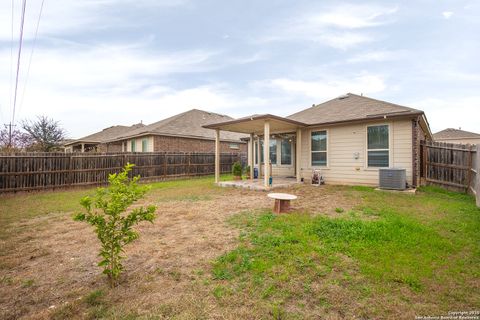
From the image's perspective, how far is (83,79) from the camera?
40.8ft

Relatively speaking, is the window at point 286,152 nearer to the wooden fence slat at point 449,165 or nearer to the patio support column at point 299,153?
the patio support column at point 299,153

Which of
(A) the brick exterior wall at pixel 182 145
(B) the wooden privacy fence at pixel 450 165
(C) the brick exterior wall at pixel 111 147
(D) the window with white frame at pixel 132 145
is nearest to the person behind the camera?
(B) the wooden privacy fence at pixel 450 165

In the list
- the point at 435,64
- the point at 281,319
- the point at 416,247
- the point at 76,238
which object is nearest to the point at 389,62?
the point at 435,64

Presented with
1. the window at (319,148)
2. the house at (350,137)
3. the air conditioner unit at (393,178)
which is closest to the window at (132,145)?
the house at (350,137)

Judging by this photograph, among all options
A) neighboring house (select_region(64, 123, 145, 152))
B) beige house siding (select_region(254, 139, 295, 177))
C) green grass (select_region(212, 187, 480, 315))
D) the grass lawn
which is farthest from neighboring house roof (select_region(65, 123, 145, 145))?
green grass (select_region(212, 187, 480, 315))

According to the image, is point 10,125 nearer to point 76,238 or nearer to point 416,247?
point 76,238

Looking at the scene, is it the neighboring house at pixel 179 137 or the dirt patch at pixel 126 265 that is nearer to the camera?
the dirt patch at pixel 126 265

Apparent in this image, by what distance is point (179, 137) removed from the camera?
16922 mm

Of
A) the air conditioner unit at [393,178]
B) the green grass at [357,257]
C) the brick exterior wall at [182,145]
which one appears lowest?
the green grass at [357,257]

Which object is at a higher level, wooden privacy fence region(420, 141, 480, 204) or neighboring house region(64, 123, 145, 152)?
neighboring house region(64, 123, 145, 152)

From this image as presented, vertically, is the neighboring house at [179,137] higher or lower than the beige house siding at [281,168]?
higher

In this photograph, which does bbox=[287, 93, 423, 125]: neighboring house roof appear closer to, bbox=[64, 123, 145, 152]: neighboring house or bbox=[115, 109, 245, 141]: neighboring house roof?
bbox=[115, 109, 245, 141]: neighboring house roof

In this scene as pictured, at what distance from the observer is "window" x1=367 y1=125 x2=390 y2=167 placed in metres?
8.79

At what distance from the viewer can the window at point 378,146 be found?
8789 mm
